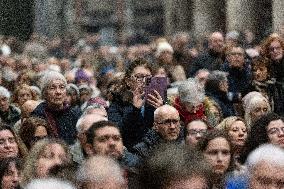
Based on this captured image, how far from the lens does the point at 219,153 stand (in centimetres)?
846

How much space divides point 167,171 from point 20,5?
3735 centimetres

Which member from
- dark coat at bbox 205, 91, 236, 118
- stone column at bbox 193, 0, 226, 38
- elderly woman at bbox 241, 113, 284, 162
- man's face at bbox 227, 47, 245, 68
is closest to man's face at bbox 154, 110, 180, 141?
elderly woman at bbox 241, 113, 284, 162

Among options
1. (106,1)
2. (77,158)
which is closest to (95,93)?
(77,158)

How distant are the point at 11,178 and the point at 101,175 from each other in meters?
2.60

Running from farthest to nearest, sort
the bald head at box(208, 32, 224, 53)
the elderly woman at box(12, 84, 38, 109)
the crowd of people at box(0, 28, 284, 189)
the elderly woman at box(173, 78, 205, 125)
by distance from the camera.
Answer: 1. the bald head at box(208, 32, 224, 53)
2. the elderly woman at box(12, 84, 38, 109)
3. the elderly woman at box(173, 78, 205, 125)
4. the crowd of people at box(0, 28, 284, 189)

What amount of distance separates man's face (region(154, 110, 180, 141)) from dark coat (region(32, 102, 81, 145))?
4.30ft

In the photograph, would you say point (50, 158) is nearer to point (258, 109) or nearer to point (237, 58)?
point (258, 109)

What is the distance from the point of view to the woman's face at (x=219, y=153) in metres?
8.38

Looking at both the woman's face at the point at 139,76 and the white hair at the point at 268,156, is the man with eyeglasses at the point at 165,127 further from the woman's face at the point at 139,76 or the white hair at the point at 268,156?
the white hair at the point at 268,156

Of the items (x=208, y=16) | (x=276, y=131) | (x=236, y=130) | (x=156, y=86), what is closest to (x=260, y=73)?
(x=156, y=86)

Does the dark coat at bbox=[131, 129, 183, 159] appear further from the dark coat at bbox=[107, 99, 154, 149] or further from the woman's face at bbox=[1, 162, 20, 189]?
the woman's face at bbox=[1, 162, 20, 189]

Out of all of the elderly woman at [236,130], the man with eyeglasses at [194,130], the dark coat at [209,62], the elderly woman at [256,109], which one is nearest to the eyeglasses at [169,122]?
the man with eyeglasses at [194,130]

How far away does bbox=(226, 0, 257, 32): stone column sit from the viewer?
2633 centimetres

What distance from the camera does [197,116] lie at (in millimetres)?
11023
